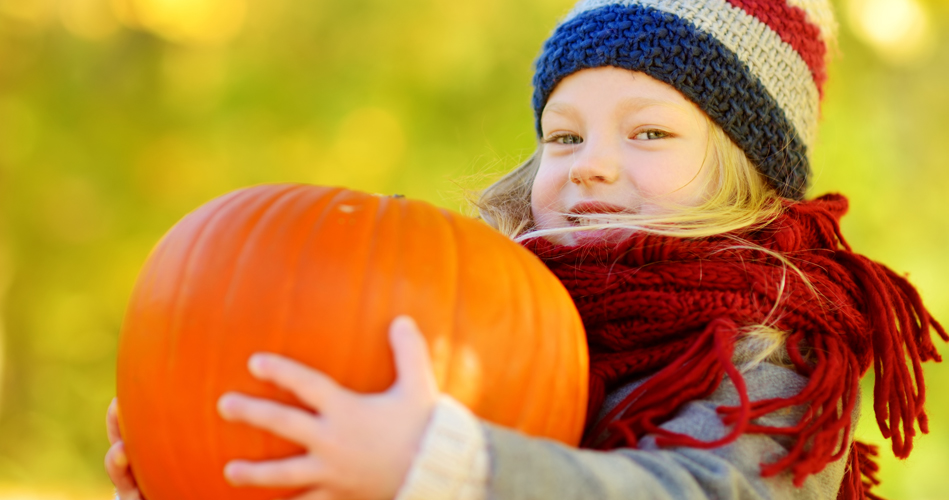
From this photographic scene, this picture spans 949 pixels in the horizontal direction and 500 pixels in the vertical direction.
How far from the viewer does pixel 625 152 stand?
208cm

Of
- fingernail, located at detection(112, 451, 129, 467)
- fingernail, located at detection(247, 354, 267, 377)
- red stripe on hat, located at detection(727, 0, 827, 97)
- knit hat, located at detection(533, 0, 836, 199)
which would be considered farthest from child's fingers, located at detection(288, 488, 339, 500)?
red stripe on hat, located at detection(727, 0, 827, 97)

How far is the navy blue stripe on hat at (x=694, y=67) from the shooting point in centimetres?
213

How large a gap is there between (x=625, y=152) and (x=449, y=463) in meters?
1.17

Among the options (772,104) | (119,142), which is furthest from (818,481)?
(119,142)

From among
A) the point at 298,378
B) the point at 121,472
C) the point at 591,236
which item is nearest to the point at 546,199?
the point at 591,236

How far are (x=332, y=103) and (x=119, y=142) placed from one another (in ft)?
6.02

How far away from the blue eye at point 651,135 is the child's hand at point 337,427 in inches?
43.9

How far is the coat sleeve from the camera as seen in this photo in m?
1.21

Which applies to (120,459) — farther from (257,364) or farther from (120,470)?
(257,364)

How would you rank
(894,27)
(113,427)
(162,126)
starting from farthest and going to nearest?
(162,126), (894,27), (113,427)

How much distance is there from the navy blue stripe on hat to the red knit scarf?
27 centimetres

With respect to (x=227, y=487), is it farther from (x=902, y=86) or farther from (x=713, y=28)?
(x=902, y=86)

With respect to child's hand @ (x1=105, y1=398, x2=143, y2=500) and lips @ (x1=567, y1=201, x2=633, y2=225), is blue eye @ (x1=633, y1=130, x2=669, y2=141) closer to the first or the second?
lips @ (x1=567, y1=201, x2=633, y2=225)

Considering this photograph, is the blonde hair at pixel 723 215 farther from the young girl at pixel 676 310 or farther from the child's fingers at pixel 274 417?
the child's fingers at pixel 274 417
